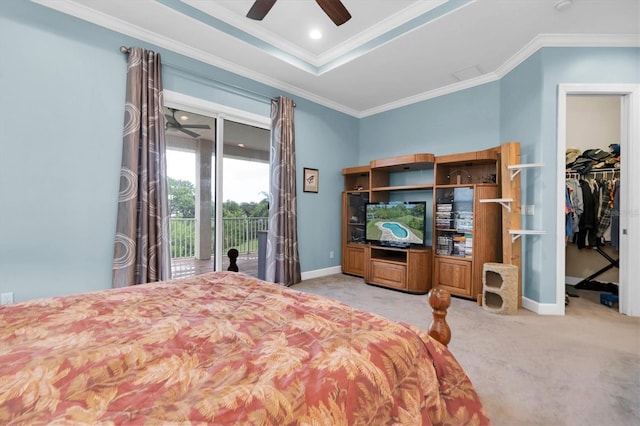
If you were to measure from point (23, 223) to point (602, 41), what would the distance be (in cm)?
573

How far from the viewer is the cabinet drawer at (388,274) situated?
152 inches

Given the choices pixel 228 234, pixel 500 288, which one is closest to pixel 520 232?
pixel 500 288

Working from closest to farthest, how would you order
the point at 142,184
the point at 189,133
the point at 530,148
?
the point at 142,184, the point at 530,148, the point at 189,133

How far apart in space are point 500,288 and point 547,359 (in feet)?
3.47

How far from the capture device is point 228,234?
4051 mm

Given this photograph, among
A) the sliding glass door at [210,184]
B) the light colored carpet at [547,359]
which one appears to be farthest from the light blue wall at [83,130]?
the light colored carpet at [547,359]

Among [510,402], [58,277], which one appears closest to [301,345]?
[510,402]

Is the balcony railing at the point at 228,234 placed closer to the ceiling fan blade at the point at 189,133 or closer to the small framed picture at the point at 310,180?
the small framed picture at the point at 310,180

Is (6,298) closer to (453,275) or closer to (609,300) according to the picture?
(453,275)

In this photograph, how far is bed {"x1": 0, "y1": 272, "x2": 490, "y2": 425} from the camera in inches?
25.7

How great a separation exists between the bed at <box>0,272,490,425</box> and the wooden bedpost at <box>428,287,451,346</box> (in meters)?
0.09

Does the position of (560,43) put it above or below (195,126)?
above

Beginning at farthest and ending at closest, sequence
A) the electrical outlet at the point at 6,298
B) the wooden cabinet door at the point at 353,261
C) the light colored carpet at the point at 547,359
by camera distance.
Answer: the wooden cabinet door at the point at 353,261 < the electrical outlet at the point at 6,298 < the light colored carpet at the point at 547,359

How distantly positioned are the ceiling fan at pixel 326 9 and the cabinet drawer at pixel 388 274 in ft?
9.65
